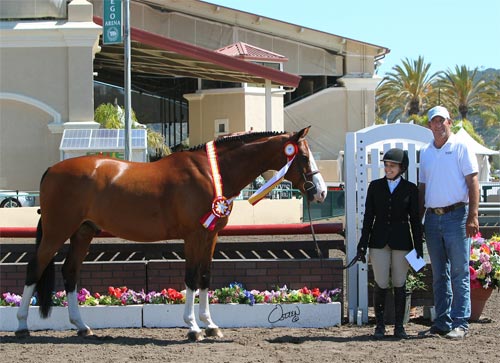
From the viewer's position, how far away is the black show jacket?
7.48 metres

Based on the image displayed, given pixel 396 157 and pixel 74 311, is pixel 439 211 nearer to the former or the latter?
pixel 396 157

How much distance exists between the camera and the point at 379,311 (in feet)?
25.1

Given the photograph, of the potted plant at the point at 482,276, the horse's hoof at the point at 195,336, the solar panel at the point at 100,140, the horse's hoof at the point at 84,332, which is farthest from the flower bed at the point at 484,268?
the solar panel at the point at 100,140

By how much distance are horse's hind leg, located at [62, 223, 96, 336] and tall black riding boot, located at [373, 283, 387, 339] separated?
2746 mm

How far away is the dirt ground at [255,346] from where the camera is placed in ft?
21.9

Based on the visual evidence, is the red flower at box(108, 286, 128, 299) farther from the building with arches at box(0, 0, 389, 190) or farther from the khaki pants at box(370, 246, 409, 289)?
the building with arches at box(0, 0, 389, 190)

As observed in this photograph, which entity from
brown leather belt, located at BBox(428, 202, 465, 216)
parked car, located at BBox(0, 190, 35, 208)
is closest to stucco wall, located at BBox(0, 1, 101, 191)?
parked car, located at BBox(0, 190, 35, 208)

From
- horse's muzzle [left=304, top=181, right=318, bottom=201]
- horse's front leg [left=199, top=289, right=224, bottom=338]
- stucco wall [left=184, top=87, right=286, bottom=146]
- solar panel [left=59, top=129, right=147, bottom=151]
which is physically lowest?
horse's front leg [left=199, top=289, right=224, bottom=338]

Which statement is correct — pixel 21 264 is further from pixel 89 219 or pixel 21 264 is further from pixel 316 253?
pixel 316 253

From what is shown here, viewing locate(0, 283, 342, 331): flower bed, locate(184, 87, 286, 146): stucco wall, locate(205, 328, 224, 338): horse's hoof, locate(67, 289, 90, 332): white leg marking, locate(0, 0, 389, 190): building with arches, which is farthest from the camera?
locate(184, 87, 286, 146): stucco wall

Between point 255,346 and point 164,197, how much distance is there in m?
1.63

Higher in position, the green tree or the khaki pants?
the green tree

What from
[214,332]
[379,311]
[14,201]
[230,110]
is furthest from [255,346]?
[230,110]

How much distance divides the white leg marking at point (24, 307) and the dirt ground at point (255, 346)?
0.14 m
